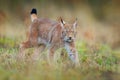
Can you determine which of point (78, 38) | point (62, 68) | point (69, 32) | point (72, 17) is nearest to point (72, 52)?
point (69, 32)

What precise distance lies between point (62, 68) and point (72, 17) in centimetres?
881

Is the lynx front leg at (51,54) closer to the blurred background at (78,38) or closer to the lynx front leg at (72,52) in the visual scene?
the blurred background at (78,38)

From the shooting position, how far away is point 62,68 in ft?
A: 44.5

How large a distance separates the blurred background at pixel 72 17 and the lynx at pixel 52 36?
1.17 metres

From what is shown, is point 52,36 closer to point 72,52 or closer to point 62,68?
point 72,52

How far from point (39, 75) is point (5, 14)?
9.64 m

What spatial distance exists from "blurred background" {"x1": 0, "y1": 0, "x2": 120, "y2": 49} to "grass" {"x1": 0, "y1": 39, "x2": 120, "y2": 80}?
183 cm

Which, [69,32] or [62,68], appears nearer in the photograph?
[62,68]

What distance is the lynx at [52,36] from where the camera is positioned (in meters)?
16.0

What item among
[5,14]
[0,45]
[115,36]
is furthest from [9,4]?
[0,45]

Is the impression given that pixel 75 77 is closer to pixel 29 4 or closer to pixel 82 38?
pixel 82 38

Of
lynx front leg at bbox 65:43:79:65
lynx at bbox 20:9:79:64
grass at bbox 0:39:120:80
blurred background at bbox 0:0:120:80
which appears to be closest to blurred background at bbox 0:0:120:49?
blurred background at bbox 0:0:120:80

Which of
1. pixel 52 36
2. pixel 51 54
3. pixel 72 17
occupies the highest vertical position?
pixel 72 17

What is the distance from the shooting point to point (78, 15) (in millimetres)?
22938
